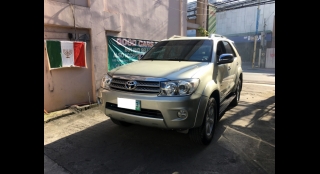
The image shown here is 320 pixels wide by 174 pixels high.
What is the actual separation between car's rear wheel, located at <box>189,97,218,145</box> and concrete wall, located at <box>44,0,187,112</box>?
3681 millimetres

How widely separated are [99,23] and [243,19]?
2784 centimetres

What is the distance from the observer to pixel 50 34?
16.1 ft

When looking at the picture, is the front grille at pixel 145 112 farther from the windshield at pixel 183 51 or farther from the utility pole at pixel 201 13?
the utility pole at pixel 201 13

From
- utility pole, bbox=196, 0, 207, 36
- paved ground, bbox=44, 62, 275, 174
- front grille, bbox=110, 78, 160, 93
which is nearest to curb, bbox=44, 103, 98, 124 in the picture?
paved ground, bbox=44, 62, 275, 174

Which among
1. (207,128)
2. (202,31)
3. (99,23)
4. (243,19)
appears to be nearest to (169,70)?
(207,128)

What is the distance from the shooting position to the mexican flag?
193 inches

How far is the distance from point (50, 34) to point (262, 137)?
16.1ft

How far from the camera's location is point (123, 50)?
6.62 meters
